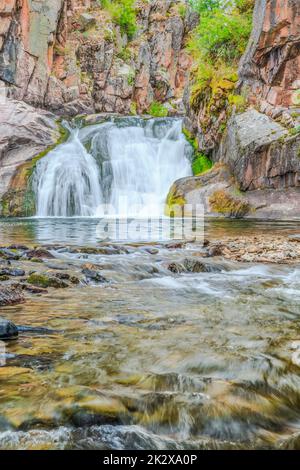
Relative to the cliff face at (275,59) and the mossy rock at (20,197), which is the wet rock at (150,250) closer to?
the cliff face at (275,59)

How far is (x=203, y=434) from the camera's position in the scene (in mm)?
2076

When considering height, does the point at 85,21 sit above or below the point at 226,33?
above

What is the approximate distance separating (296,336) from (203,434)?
5.73ft

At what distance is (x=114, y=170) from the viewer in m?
22.0

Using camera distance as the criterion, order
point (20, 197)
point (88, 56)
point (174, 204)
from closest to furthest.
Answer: point (174, 204) < point (20, 197) < point (88, 56)

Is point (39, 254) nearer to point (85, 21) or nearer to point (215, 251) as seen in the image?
point (215, 251)

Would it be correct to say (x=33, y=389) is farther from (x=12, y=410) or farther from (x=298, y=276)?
(x=298, y=276)

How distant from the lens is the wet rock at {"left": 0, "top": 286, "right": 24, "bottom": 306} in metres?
4.42

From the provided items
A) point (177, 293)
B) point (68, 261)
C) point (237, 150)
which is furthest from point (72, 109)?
point (177, 293)

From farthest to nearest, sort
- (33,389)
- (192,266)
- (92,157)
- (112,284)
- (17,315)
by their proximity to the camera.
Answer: (92,157) < (192,266) < (112,284) < (17,315) < (33,389)

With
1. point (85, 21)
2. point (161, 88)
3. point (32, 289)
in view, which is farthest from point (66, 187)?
point (161, 88)

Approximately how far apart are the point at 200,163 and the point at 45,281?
18.1 m

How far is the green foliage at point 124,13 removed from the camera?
3612 cm

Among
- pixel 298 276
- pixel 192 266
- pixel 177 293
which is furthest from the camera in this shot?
pixel 192 266
